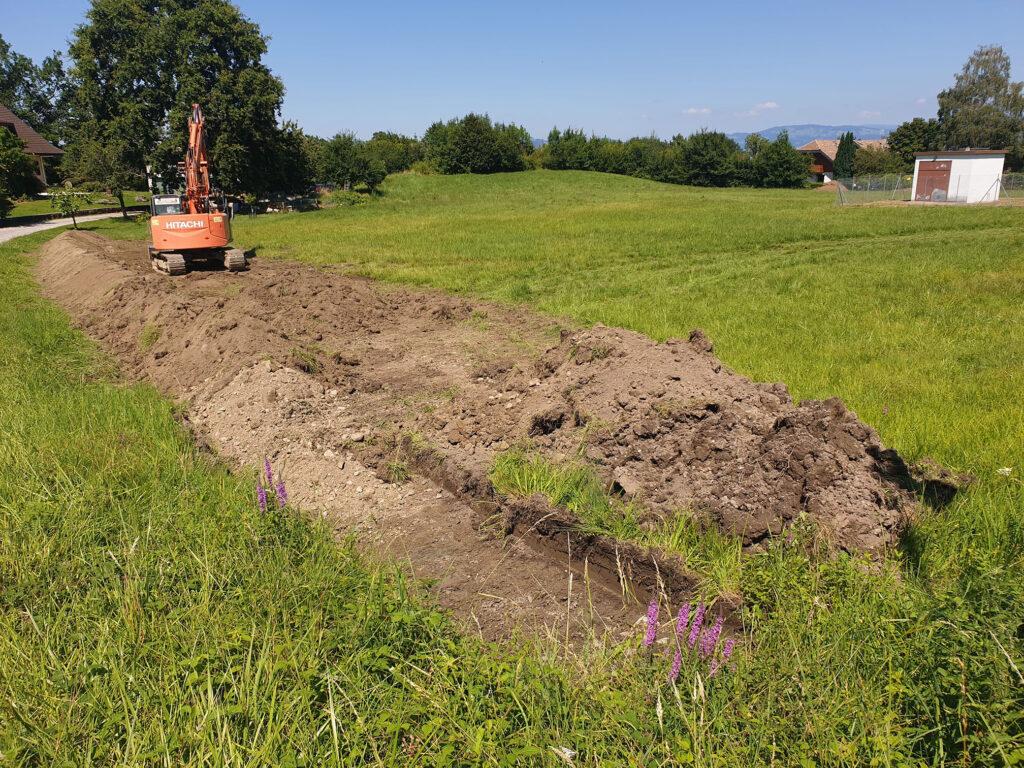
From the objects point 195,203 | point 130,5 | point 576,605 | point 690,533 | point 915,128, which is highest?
point 130,5

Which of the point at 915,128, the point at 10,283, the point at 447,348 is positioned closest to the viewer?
the point at 447,348

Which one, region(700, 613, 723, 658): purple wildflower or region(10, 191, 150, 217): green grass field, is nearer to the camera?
region(700, 613, 723, 658): purple wildflower

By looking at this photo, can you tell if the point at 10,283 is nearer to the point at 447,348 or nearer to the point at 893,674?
the point at 447,348

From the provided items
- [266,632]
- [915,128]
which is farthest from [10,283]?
[915,128]

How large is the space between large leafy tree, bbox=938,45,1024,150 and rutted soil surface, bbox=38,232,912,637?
89795 millimetres

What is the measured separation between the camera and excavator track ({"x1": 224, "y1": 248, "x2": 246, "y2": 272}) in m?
18.8

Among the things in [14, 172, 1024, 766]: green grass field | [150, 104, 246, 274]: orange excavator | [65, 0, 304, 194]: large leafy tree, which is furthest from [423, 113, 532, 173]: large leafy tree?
[14, 172, 1024, 766]: green grass field

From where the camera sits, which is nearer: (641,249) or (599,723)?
(599,723)

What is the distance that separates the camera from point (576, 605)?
4.43 m

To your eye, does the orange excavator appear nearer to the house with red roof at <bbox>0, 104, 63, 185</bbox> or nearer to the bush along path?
the bush along path

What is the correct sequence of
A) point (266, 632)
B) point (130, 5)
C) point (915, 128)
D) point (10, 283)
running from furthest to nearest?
point (915, 128) → point (130, 5) → point (10, 283) → point (266, 632)

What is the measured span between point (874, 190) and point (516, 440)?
44.2 meters

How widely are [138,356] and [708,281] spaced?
11139 millimetres

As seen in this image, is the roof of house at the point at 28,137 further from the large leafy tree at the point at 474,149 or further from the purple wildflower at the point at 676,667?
the purple wildflower at the point at 676,667
